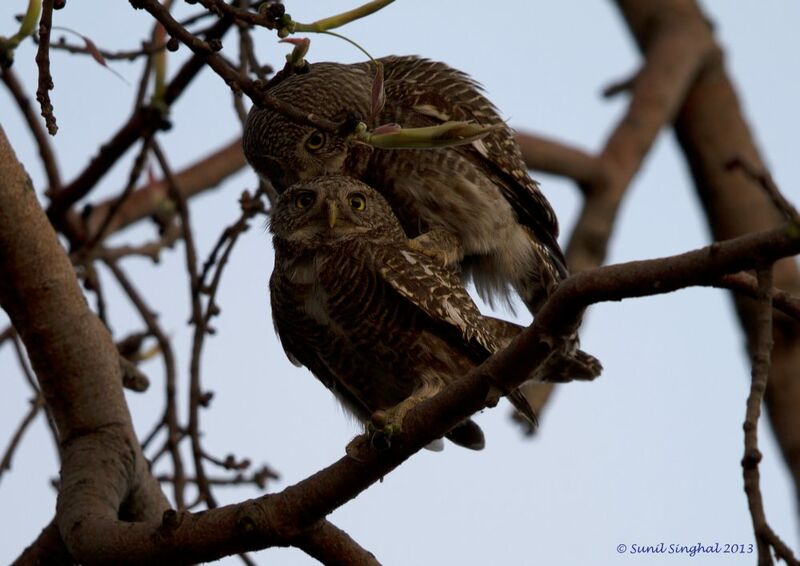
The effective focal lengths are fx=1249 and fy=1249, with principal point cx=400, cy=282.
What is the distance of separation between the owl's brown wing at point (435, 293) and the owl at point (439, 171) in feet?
0.50

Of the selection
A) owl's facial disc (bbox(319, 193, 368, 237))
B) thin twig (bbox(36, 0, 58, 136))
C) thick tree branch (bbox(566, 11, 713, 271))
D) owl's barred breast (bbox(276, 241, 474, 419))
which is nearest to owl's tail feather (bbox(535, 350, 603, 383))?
owl's barred breast (bbox(276, 241, 474, 419))

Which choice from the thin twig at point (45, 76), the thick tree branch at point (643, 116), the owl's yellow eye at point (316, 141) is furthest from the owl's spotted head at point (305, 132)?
the thick tree branch at point (643, 116)

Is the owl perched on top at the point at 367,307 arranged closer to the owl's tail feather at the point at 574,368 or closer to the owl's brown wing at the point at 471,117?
the owl's tail feather at the point at 574,368

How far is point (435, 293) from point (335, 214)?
45cm

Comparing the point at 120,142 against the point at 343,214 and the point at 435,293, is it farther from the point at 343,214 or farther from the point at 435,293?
the point at 435,293

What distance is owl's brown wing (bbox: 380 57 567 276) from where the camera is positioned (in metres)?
4.41

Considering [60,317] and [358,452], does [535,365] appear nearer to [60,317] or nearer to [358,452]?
[358,452]

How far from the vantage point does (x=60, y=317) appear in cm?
379

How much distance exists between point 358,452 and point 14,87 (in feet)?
Answer: 7.81

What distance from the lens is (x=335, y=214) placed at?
13.4 feet

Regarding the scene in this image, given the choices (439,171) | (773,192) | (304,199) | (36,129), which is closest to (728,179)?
(439,171)

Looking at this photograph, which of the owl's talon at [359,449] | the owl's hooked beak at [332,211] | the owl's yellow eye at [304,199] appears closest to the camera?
the owl's talon at [359,449]

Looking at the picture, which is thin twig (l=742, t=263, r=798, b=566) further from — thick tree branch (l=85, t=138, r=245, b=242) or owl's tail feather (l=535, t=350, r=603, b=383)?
thick tree branch (l=85, t=138, r=245, b=242)

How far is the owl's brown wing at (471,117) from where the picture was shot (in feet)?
14.5
